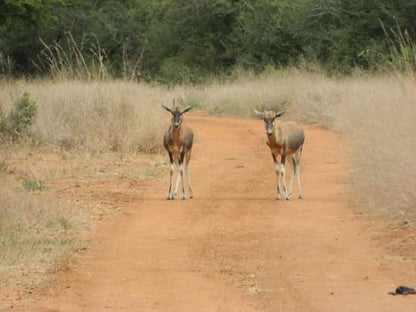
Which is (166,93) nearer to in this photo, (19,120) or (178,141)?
(19,120)

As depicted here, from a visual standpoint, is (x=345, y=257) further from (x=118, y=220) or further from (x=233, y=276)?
(x=118, y=220)

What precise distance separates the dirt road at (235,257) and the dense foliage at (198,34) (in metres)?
18.3

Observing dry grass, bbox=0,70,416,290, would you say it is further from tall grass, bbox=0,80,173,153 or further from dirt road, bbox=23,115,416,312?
dirt road, bbox=23,115,416,312

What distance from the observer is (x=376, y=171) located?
13.0 m

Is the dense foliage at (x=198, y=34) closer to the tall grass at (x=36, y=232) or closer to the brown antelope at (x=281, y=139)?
the brown antelope at (x=281, y=139)

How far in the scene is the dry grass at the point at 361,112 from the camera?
12.0m

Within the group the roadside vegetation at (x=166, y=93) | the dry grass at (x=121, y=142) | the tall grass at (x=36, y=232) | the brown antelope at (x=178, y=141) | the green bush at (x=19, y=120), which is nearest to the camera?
the tall grass at (x=36, y=232)

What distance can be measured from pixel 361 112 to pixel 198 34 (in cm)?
2522

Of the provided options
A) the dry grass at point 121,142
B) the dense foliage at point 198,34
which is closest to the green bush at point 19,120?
the dry grass at point 121,142

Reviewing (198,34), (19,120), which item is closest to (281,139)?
(19,120)

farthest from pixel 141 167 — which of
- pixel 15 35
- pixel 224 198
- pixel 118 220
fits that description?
pixel 15 35

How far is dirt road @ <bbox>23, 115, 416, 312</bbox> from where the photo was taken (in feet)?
27.2

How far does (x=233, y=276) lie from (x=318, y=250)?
151 centimetres

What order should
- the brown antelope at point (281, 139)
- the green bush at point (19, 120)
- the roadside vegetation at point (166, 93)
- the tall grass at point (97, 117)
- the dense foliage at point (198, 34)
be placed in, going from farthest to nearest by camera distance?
the dense foliage at point (198, 34) < the tall grass at point (97, 117) < the green bush at point (19, 120) < the brown antelope at point (281, 139) < the roadside vegetation at point (166, 93)
